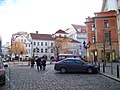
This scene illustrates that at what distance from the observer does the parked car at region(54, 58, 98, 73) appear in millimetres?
A: 27156

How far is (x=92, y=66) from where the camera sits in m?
27.1

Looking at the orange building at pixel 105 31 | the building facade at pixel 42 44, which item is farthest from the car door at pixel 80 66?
the building facade at pixel 42 44

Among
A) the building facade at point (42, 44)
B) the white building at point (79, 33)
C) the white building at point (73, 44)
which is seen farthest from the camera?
the white building at point (79, 33)

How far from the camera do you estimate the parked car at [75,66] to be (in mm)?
27156

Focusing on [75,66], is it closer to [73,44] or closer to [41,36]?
[73,44]

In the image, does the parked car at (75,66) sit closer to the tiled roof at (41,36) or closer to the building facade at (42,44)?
the building facade at (42,44)

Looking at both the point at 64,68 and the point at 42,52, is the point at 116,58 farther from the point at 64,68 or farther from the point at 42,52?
the point at 42,52

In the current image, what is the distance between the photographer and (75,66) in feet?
90.4

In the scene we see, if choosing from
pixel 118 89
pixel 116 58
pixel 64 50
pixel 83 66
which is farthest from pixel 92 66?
pixel 64 50

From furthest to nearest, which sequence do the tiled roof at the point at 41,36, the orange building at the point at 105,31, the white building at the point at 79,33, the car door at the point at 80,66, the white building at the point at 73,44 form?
the white building at the point at 79,33 < the tiled roof at the point at 41,36 < the white building at the point at 73,44 < the orange building at the point at 105,31 < the car door at the point at 80,66

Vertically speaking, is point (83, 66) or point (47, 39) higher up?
point (47, 39)

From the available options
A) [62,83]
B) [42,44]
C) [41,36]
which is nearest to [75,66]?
[62,83]

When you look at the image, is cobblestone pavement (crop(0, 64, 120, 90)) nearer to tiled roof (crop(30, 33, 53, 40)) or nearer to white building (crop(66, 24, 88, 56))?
tiled roof (crop(30, 33, 53, 40))

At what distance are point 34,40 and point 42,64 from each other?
82.7 meters
